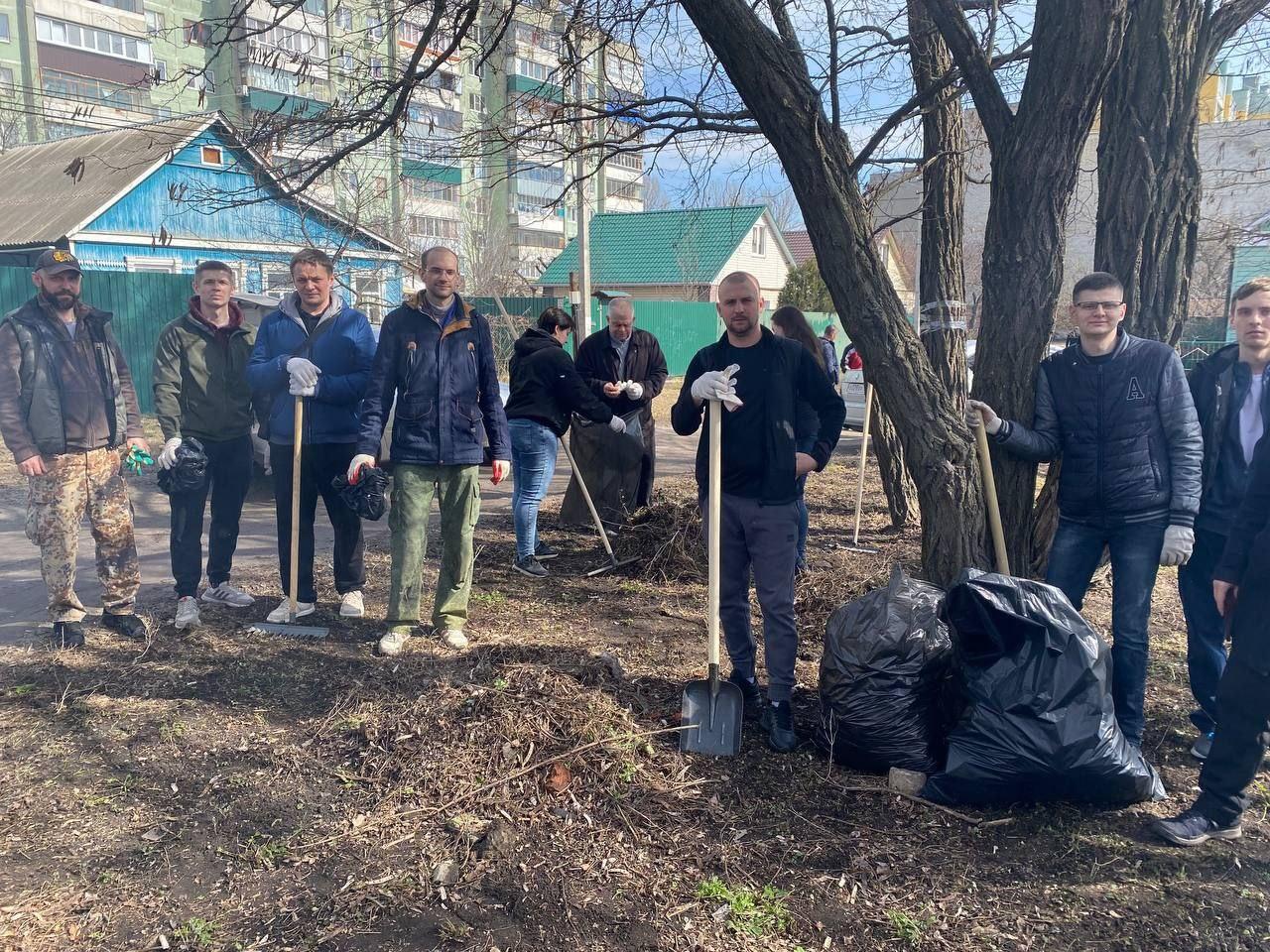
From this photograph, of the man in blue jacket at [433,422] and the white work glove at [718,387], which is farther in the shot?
the man in blue jacket at [433,422]

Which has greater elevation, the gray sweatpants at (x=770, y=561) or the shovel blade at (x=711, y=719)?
the gray sweatpants at (x=770, y=561)

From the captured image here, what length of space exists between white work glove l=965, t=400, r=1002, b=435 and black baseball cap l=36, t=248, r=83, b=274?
4245 millimetres

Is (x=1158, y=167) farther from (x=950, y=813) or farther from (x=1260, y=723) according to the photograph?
(x=950, y=813)

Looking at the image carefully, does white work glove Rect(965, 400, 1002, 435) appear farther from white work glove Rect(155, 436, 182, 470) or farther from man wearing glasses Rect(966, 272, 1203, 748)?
white work glove Rect(155, 436, 182, 470)

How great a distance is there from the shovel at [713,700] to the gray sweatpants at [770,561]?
0.15 m

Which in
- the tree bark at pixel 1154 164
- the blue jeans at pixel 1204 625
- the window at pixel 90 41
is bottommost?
the blue jeans at pixel 1204 625

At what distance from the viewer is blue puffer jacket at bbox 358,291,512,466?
4492 mm

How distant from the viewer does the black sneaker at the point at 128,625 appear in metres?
4.71

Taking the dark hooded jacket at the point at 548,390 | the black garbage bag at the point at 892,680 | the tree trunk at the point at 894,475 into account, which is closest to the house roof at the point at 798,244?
the tree trunk at the point at 894,475

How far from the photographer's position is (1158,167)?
4.57m

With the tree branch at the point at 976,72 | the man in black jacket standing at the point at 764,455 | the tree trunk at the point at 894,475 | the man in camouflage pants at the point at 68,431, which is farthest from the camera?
the tree trunk at the point at 894,475

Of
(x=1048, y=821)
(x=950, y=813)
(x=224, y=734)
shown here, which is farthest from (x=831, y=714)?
(x=224, y=734)

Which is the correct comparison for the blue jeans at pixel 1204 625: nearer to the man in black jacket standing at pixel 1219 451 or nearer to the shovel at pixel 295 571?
the man in black jacket standing at pixel 1219 451

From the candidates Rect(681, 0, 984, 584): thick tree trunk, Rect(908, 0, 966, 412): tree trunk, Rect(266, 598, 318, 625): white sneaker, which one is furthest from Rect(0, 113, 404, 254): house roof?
Rect(681, 0, 984, 584): thick tree trunk
